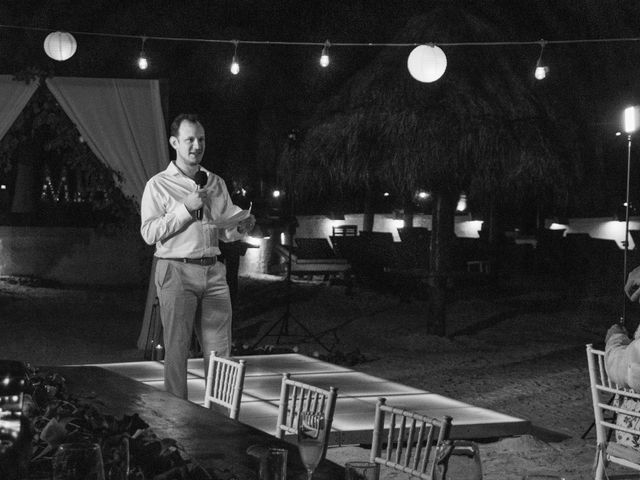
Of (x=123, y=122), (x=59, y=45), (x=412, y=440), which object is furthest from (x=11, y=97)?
(x=412, y=440)

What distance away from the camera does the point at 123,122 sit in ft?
32.2

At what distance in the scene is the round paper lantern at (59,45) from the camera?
9312mm

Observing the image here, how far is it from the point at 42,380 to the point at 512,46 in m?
9.41

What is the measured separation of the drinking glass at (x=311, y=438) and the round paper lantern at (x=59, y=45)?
23.7 feet

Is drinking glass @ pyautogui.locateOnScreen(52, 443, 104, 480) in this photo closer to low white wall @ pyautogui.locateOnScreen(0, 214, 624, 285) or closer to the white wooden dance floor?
the white wooden dance floor

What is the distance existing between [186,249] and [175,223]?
17 cm

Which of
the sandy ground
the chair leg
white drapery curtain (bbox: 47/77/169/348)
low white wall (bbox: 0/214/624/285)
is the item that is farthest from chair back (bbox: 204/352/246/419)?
low white wall (bbox: 0/214/624/285)

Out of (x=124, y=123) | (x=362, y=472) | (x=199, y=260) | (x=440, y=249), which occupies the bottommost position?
(x=362, y=472)

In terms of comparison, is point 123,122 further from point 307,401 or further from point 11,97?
point 307,401

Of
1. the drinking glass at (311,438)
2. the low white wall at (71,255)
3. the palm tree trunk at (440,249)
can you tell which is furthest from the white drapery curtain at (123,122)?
the drinking glass at (311,438)

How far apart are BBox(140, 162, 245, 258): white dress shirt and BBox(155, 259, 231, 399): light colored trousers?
77 mm

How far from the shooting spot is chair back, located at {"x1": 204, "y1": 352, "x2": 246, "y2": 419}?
4.12m

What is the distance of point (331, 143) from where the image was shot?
37.6ft

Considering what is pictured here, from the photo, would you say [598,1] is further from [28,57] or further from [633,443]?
[633,443]
